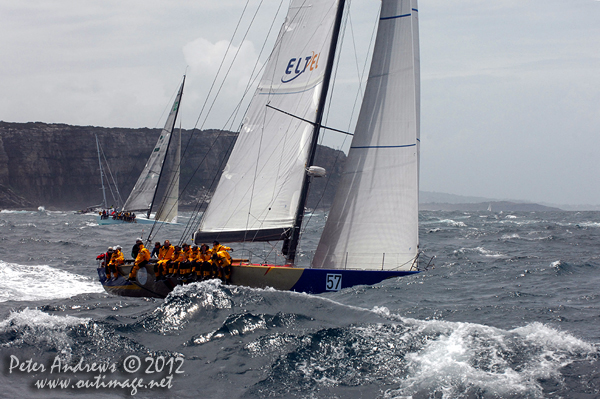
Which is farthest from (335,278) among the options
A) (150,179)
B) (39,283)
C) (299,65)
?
(150,179)

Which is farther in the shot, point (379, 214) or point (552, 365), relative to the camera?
point (379, 214)

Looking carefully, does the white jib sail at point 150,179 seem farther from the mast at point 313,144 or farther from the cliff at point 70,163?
the cliff at point 70,163

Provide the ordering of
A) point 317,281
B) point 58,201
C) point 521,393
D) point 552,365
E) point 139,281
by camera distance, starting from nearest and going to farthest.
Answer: point 521,393
point 552,365
point 317,281
point 139,281
point 58,201

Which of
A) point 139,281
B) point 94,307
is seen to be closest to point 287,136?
point 139,281

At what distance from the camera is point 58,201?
94125mm

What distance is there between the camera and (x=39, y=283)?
14781 millimetres

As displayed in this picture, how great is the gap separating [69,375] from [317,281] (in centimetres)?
542

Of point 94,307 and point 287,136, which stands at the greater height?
point 287,136

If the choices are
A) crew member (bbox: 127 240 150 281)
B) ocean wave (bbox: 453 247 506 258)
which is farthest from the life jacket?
ocean wave (bbox: 453 247 506 258)

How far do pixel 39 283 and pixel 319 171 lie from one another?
8.80 m

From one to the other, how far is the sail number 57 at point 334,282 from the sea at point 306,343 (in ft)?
1.04

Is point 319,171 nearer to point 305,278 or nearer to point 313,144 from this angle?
point 313,144

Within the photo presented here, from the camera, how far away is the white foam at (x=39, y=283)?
1310cm

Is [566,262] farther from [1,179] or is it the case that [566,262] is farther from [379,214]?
[1,179]
